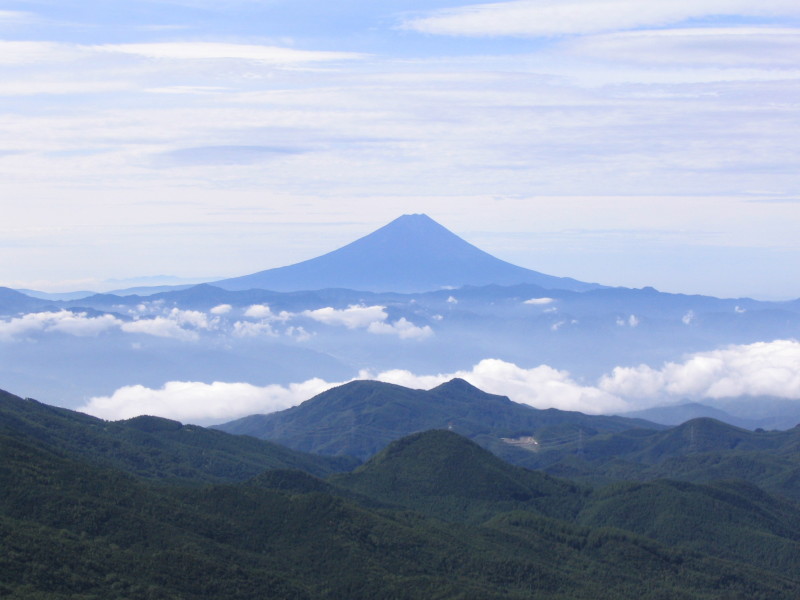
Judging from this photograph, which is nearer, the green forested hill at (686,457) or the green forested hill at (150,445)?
the green forested hill at (150,445)

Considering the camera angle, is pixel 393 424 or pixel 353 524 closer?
pixel 353 524

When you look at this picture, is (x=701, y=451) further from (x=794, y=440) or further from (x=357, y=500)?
(x=357, y=500)

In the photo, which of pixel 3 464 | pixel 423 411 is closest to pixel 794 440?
pixel 423 411

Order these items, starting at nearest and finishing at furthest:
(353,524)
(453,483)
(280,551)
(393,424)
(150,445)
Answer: (280,551) < (353,524) < (453,483) < (150,445) < (393,424)

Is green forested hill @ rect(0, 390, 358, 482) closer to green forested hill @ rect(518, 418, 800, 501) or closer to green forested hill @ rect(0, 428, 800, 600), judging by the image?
green forested hill @ rect(0, 428, 800, 600)

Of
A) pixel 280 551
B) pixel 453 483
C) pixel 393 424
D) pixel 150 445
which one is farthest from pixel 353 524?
pixel 393 424

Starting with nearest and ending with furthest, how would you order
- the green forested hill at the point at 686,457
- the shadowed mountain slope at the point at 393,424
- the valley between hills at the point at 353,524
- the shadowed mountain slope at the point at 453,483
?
the valley between hills at the point at 353,524
the shadowed mountain slope at the point at 453,483
the green forested hill at the point at 686,457
the shadowed mountain slope at the point at 393,424

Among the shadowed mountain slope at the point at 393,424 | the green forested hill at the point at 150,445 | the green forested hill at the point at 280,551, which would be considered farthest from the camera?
the shadowed mountain slope at the point at 393,424

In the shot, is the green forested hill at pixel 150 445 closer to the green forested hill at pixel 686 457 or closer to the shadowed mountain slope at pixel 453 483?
the shadowed mountain slope at pixel 453 483

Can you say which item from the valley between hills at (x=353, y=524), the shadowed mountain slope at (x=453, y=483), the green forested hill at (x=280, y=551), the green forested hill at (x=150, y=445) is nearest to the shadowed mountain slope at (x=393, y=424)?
the valley between hills at (x=353, y=524)

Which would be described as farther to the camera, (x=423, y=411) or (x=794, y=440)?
(x=423, y=411)

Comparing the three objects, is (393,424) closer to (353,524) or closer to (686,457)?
(686,457)
